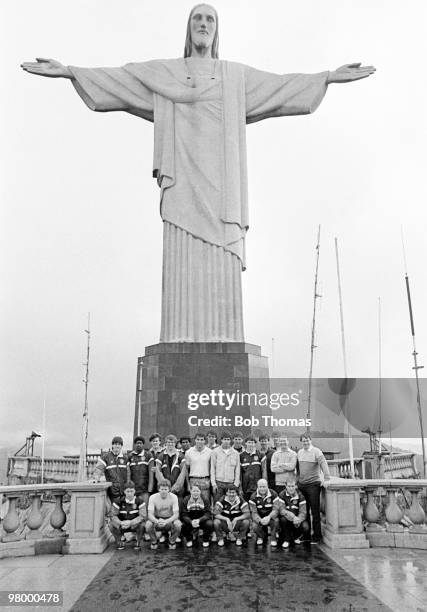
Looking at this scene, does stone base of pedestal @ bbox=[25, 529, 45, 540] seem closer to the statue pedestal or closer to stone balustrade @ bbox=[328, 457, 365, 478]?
the statue pedestal

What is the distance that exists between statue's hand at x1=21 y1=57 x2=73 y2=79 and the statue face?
3754mm

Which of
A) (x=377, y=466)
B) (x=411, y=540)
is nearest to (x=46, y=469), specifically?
(x=377, y=466)

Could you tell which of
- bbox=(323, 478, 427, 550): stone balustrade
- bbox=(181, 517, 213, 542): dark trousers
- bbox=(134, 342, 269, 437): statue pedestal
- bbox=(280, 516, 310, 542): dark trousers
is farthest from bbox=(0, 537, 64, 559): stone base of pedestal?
bbox=(323, 478, 427, 550): stone balustrade

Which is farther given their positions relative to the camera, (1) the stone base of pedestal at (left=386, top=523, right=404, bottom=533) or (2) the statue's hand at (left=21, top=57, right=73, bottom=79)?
(2) the statue's hand at (left=21, top=57, right=73, bottom=79)

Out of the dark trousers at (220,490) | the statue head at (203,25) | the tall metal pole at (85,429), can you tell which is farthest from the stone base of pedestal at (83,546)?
the statue head at (203,25)

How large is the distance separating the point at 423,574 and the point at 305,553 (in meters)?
1.72

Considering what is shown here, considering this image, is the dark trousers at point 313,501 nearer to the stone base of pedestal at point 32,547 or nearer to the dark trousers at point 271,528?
the dark trousers at point 271,528

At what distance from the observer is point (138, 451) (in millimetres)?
9227

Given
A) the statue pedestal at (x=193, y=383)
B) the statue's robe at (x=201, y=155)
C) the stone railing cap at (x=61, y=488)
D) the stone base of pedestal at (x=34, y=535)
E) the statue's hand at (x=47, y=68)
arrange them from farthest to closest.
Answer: the statue's hand at (x=47, y=68) → the statue's robe at (x=201, y=155) → the statue pedestal at (x=193, y=383) → the stone railing cap at (x=61, y=488) → the stone base of pedestal at (x=34, y=535)

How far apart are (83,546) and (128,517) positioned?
0.79m

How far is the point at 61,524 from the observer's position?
8469 mm

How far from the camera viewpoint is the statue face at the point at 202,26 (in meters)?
14.8

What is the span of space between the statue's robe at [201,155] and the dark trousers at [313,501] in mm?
5003

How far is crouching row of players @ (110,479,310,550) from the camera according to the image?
322 inches
